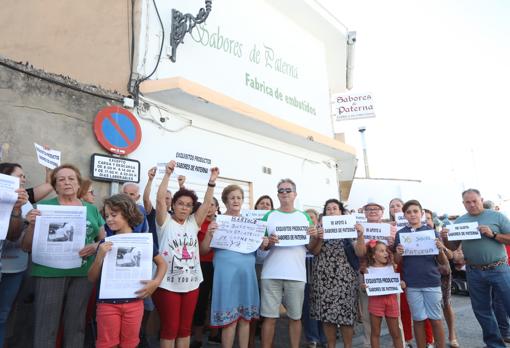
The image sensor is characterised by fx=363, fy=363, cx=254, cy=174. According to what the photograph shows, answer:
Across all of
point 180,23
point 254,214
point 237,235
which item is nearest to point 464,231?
point 254,214

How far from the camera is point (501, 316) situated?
15.7ft

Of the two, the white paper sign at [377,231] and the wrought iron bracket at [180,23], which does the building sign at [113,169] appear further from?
the white paper sign at [377,231]

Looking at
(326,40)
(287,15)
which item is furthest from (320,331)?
(326,40)

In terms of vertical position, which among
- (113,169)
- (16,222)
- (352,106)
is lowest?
(16,222)

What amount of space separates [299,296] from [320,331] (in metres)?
1.34

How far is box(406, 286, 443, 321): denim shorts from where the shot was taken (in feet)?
13.7

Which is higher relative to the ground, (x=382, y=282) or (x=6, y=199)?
(x=6, y=199)

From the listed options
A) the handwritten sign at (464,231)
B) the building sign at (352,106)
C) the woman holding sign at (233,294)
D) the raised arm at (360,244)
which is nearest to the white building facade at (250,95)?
the building sign at (352,106)

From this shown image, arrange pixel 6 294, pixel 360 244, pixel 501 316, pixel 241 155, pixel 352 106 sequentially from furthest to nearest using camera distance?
pixel 352 106
pixel 241 155
pixel 501 316
pixel 360 244
pixel 6 294

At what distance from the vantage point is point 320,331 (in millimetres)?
5137

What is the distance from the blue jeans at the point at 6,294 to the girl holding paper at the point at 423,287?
4121mm

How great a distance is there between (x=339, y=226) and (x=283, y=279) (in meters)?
0.90

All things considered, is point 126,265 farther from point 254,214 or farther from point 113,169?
point 113,169

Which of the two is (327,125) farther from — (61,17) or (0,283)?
(0,283)
